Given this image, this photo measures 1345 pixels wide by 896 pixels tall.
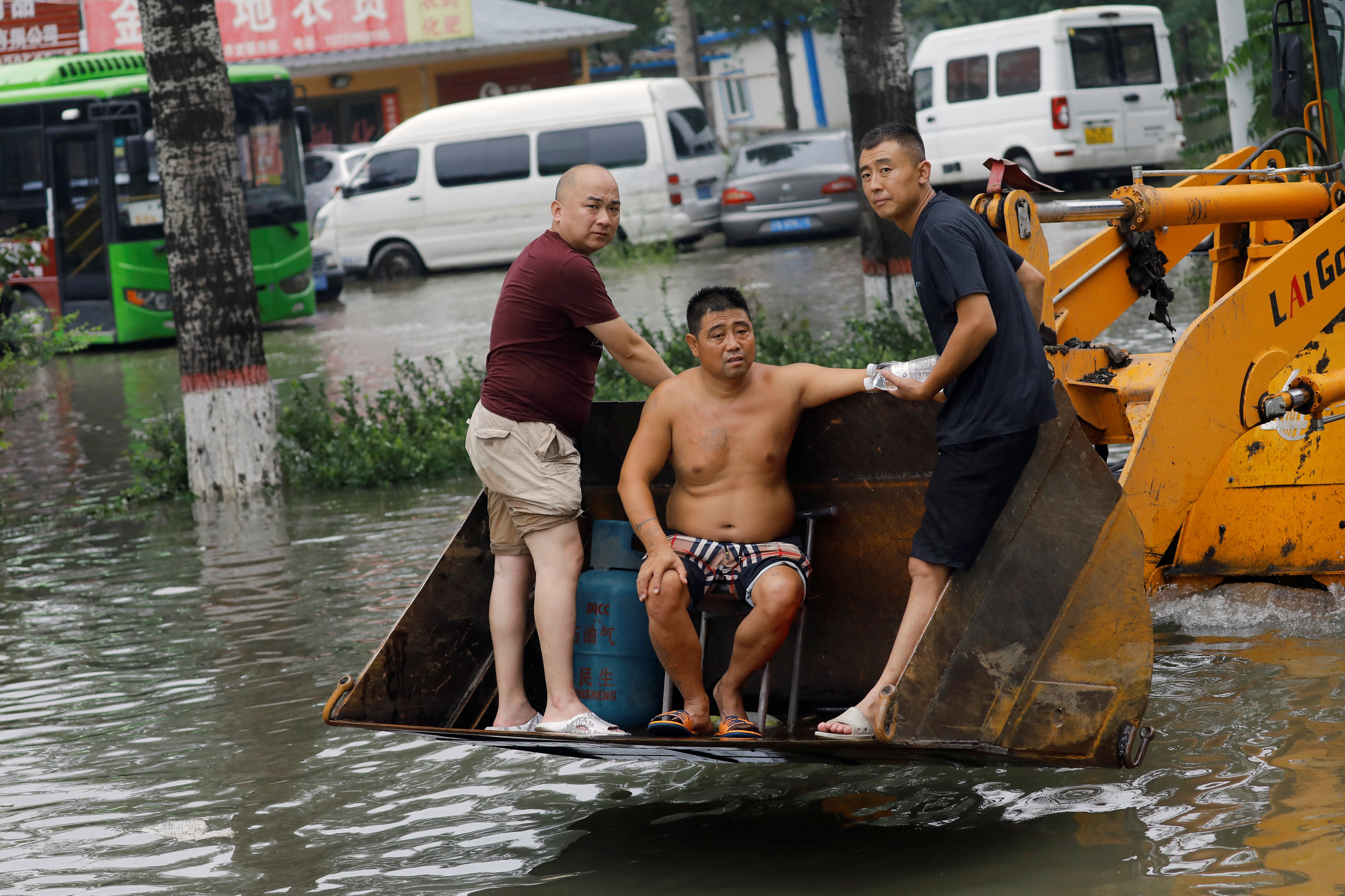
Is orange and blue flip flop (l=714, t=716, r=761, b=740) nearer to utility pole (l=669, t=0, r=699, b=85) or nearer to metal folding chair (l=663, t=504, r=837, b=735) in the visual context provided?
metal folding chair (l=663, t=504, r=837, b=735)

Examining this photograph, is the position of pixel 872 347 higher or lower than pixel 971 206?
lower

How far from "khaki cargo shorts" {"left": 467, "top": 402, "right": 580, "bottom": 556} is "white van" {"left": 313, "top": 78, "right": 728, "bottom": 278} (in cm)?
1778

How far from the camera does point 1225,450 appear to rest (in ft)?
16.4

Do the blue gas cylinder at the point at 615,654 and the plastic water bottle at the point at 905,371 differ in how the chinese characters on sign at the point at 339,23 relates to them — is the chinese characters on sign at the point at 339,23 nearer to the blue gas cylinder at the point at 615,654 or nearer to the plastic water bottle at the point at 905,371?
the blue gas cylinder at the point at 615,654

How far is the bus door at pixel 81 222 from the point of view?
18.3 metres

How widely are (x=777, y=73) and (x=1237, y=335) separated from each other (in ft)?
108

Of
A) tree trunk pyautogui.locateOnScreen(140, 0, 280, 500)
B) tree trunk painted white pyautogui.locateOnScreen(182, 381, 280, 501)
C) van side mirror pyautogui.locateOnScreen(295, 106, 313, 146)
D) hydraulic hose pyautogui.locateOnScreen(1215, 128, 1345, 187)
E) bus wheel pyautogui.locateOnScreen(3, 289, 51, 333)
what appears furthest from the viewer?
van side mirror pyautogui.locateOnScreen(295, 106, 313, 146)

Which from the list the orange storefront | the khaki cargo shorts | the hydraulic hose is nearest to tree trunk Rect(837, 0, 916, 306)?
the hydraulic hose

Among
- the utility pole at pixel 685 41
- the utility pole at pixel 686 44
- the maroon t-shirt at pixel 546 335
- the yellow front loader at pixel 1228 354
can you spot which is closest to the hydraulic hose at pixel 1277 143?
the yellow front loader at pixel 1228 354

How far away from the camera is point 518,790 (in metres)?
5.14

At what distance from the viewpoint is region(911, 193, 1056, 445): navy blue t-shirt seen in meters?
4.08

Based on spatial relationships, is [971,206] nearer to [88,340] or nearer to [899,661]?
[899,661]

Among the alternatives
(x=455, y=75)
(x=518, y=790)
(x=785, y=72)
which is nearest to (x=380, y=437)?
(x=518, y=790)

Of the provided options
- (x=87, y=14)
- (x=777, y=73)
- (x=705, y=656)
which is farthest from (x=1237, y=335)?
(x=777, y=73)
